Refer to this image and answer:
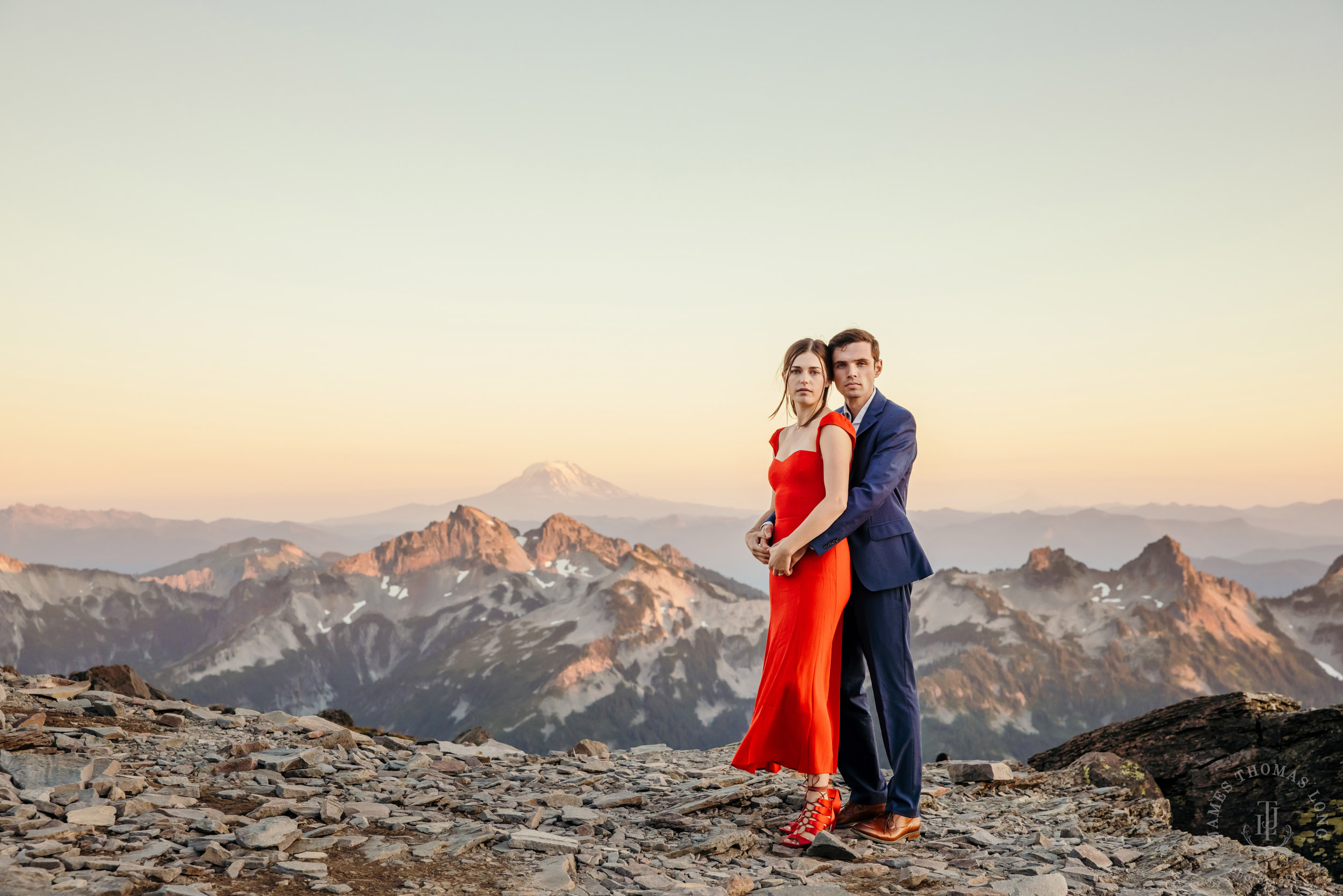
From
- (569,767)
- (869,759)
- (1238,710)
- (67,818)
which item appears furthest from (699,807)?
(1238,710)

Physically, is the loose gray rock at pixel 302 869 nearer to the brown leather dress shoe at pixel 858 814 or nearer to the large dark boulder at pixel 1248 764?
the brown leather dress shoe at pixel 858 814

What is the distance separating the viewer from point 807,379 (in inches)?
313

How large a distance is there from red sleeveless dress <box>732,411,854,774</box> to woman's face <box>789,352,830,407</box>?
0.82 feet

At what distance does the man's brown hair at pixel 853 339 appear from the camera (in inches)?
321

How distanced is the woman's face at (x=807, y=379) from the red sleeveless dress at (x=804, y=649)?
249 mm

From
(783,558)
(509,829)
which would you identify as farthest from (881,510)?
(509,829)

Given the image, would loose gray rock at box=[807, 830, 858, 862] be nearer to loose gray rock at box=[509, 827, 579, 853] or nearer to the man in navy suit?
the man in navy suit

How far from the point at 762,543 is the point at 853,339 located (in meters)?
2.21

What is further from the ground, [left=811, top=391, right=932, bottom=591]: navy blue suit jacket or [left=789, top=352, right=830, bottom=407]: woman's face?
[left=789, top=352, right=830, bottom=407]: woman's face

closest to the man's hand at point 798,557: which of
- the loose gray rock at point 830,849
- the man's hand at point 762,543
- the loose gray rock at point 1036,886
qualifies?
the man's hand at point 762,543

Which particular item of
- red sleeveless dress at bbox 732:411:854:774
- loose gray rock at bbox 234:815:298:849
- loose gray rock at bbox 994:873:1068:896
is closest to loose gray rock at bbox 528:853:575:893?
red sleeveless dress at bbox 732:411:854:774

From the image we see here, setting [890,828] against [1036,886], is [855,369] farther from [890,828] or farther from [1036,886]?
[1036,886]

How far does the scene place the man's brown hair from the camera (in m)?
8.16

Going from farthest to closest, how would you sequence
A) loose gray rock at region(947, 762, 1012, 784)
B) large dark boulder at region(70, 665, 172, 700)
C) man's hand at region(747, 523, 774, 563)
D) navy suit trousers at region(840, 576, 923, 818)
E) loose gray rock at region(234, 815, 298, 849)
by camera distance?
large dark boulder at region(70, 665, 172, 700)
loose gray rock at region(947, 762, 1012, 784)
man's hand at region(747, 523, 774, 563)
navy suit trousers at region(840, 576, 923, 818)
loose gray rock at region(234, 815, 298, 849)
